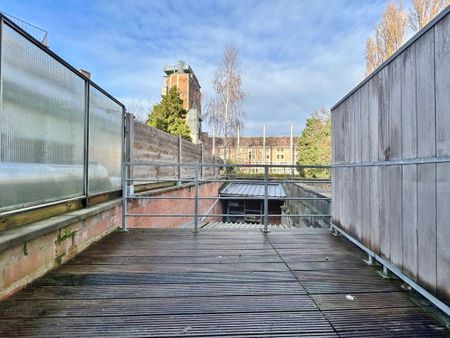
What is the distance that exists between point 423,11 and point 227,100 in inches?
353

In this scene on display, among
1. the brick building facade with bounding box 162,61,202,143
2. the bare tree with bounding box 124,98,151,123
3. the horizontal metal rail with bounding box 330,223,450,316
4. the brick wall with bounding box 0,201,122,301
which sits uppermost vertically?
the brick building facade with bounding box 162,61,202,143

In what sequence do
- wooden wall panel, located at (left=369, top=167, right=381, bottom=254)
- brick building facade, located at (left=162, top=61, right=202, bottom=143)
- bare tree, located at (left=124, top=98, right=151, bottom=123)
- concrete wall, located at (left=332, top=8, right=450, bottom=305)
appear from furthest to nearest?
bare tree, located at (left=124, top=98, right=151, bottom=123), brick building facade, located at (left=162, top=61, right=202, bottom=143), wooden wall panel, located at (left=369, top=167, right=381, bottom=254), concrete wall, located at (left=332, top=8, right=450, bottom=305)

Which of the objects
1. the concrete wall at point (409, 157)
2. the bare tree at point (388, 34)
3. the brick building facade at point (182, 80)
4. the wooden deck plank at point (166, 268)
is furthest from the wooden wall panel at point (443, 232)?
the brick building facade at point (182, 80)

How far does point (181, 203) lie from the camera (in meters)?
5.65

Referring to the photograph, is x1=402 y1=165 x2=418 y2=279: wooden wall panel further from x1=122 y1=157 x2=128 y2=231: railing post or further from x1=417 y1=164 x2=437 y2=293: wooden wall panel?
x1=122 y1=157 x2=128 y2=231: railing post

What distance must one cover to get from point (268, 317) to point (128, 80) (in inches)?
548

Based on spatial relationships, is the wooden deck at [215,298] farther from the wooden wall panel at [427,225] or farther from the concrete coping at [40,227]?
the concrete coping at [40,227]

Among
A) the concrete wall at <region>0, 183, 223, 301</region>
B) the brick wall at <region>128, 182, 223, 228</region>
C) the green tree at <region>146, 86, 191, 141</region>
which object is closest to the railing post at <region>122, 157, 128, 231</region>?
the concrete wall at <region>0, 183, 223, 301</region>

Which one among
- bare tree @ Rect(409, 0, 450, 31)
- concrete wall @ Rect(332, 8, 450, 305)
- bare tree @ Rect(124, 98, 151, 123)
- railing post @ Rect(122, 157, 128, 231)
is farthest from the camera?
bare tree @ Rect(124, 98, 151, 123)

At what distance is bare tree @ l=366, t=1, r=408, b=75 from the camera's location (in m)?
10.5

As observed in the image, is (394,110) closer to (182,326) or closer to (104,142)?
(182,326)

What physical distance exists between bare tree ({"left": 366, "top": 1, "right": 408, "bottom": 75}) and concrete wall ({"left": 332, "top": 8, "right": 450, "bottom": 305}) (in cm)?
1007

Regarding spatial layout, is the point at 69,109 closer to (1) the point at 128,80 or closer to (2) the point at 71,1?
(2) the point at 71,1

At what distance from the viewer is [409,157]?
1.74 meters
